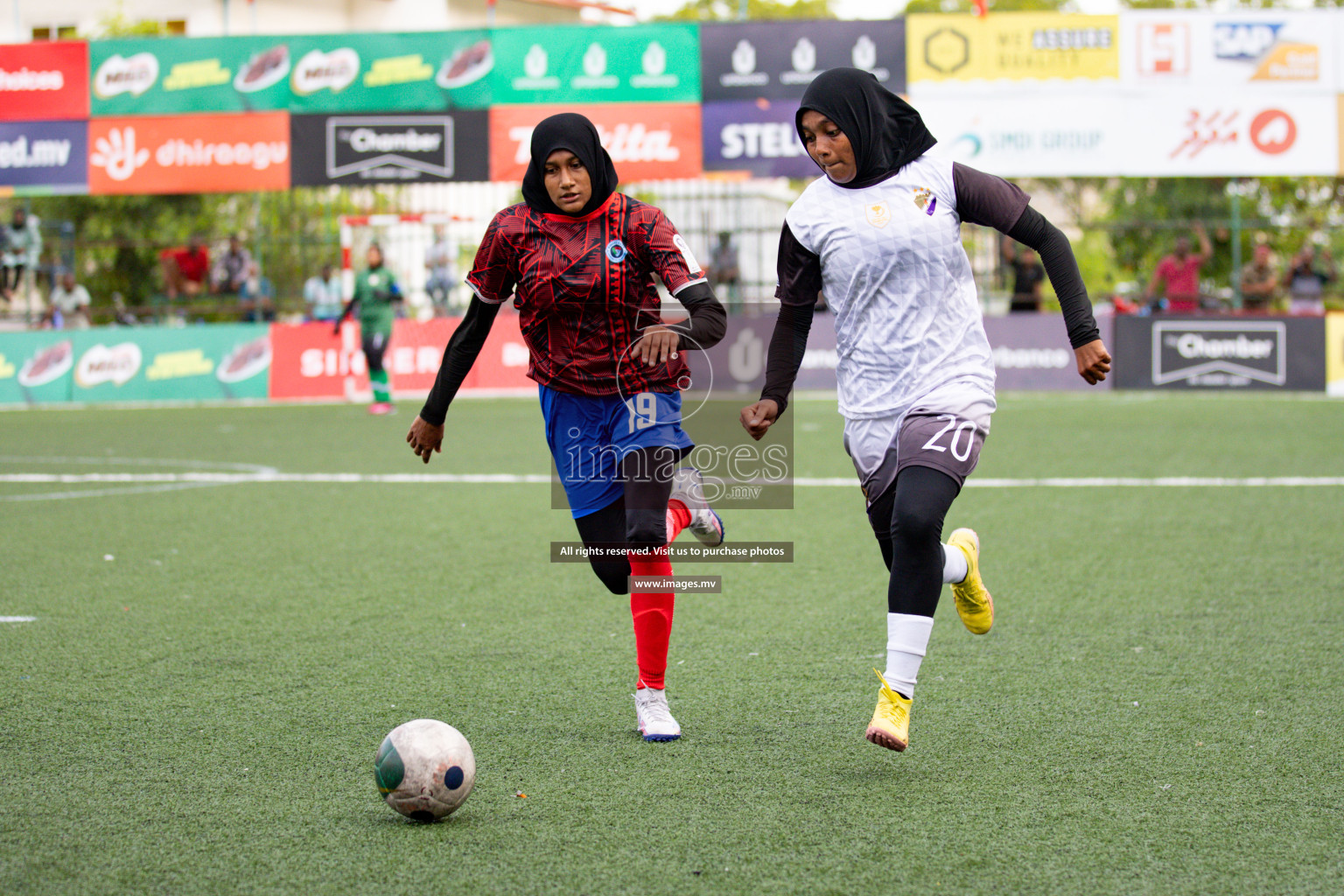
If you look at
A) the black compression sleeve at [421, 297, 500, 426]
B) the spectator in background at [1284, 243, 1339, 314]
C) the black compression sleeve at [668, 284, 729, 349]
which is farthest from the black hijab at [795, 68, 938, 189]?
the spectator in background at [1284, 243, 1339, 314]

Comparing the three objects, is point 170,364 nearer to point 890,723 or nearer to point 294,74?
point 294,74

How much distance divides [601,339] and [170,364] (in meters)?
18.3

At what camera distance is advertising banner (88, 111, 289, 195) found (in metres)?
21.8

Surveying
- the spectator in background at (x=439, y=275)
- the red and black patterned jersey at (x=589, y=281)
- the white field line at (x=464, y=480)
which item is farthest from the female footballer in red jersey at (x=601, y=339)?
the spectator in background at (x=439, y=275)

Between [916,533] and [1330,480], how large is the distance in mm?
7710

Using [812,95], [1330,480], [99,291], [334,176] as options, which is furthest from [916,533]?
[99,291]

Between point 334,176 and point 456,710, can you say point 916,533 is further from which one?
point 334,176

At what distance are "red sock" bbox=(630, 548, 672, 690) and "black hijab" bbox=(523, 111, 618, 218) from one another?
1129 mm

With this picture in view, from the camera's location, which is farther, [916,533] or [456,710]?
[456,710]

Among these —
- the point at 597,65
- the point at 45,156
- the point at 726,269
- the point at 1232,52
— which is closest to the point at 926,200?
the point at 597,65

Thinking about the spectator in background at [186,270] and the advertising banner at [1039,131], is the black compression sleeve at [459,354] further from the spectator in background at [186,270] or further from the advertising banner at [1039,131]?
the spectator in background at [186,270]

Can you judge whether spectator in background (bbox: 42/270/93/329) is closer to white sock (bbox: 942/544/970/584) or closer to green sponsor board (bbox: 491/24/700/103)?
green sponsor board (bbox: 491/24/700/103)

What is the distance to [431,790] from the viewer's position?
3529mm

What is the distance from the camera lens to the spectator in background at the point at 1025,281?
2086 centimetres
